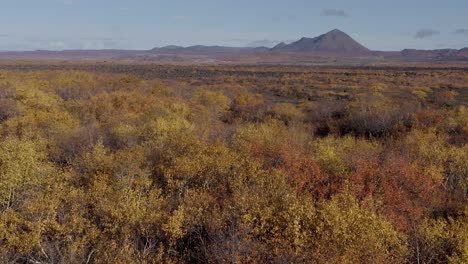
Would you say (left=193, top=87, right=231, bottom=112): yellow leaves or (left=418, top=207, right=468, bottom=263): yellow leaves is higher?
(left=193, top=87, right=231, bottom=112): yellow leaves

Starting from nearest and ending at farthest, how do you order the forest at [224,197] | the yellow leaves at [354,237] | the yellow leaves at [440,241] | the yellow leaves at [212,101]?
the yellow leaves at [354,237], the forest at [224,197], the yellow leaves at [440,241], the yellow leaves at [212,101]

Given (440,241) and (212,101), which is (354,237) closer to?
(440,241)

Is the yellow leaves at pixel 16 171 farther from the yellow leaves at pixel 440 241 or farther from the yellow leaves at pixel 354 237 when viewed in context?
the yellow leaves at pixel 440 241

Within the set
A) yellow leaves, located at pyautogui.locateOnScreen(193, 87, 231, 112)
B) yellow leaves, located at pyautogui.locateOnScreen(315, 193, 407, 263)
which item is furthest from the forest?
yellow leaves, located at pyautogui.locateOnScreen(193, 87, 231, 112)

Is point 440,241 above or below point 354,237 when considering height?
below

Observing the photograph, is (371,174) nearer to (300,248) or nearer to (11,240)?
(300,248)

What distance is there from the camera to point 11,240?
51.2 feet

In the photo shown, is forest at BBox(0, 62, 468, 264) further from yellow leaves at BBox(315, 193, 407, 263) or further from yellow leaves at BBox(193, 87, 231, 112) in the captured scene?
yellow leaves at BBox(193, 87, 231, 112)

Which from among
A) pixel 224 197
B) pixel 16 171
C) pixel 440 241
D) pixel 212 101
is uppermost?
pixel 212 101

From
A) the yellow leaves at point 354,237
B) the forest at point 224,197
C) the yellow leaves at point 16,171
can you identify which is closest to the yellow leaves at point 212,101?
the forest at point 224,197

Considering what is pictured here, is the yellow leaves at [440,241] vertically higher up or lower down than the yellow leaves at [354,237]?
lower down

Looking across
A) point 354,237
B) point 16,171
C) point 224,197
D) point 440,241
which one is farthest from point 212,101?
point 354,237

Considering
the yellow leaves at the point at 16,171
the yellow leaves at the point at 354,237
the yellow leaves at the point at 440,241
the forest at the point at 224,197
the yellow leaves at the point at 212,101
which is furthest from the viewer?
the yellow leaves at the point at 212,101

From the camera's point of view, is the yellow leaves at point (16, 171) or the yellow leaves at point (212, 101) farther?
the yellow leaves at point (212, 101)
